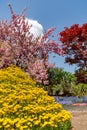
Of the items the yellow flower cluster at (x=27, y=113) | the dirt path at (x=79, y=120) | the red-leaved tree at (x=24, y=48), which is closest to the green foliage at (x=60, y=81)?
the red-leaved tree at (x=24, y=48)

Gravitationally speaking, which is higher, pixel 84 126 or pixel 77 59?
pixel 77 59

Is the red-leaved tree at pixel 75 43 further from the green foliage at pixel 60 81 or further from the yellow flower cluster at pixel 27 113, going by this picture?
the yellow flower cluster at pixel 27 113

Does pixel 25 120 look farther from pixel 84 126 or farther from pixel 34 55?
pixel 34 55

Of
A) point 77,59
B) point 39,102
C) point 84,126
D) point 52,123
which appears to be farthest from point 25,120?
point 77,59

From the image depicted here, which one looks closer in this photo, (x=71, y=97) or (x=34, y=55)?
(x=71, y=97)

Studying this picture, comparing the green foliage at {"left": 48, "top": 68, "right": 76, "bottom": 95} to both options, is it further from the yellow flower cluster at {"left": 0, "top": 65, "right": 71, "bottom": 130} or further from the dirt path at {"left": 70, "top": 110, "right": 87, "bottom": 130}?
the yellow flower cluster at {"left": 0, "top": 65, "right": 71, "bottom": 130}

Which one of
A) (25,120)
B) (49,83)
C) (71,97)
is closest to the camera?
(25,120)

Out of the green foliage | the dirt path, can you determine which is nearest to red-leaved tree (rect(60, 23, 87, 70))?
the green foliage

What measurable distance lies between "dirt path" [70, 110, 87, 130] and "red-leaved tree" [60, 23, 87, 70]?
456 inches

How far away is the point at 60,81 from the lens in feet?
74.2

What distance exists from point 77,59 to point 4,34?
554 centimetres

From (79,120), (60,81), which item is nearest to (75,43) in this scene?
(60,81)

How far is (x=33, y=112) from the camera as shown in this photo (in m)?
9.00

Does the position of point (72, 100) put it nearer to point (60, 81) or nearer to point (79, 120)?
point (60, 81)
